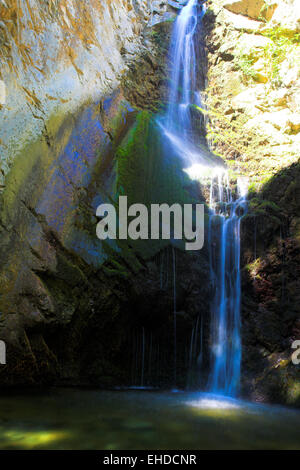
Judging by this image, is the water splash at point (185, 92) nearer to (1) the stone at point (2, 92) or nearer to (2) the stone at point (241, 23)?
(2) the stone at point (241, 23)

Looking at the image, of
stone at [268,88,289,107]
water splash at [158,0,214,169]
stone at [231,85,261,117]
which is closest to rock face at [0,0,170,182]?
water splash at [158,0,214,169]

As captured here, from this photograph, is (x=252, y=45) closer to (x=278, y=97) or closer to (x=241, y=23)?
(x=241, y=23)

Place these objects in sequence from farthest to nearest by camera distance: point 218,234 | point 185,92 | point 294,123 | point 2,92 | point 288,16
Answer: point 185,92 → point 288,16 → point 294,123 → point 218,234 → point 2,92

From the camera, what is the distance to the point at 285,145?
10188 mm

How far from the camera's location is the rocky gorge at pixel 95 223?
241 inches

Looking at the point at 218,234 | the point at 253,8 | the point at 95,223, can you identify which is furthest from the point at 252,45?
the point at 95,223

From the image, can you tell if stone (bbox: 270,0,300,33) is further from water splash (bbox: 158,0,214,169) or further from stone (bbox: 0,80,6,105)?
stone (bbox: 0,80,6,105)

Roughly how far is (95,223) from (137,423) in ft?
14.1

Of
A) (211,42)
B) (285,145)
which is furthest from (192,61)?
(285,145)

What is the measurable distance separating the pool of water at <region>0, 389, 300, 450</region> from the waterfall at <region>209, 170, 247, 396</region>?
1332 millimetres

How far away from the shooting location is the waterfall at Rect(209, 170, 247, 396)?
284 inches

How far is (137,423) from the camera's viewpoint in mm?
4113

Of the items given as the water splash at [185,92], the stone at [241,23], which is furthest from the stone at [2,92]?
the stone at [241,23]

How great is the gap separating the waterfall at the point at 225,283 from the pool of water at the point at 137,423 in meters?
1.33
